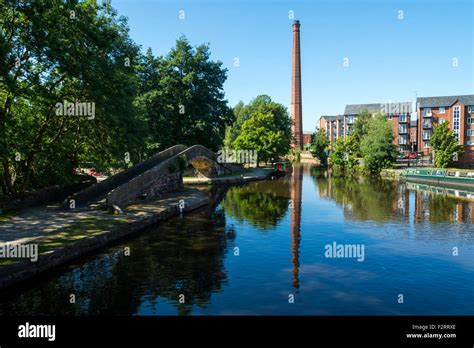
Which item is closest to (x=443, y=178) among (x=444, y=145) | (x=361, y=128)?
(x=444, y=145)

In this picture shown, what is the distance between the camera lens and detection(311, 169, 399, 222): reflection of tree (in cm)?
3231

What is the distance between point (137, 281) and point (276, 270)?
6381mm

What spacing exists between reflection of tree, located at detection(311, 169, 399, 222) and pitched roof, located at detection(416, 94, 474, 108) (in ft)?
175

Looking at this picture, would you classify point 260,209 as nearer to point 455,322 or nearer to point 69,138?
point 69,138

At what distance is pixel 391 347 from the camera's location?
35.9 ft

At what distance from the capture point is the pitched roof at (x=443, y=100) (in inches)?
3605

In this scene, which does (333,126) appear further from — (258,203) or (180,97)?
(258,203)

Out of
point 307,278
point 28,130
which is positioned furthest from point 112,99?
point 307,278

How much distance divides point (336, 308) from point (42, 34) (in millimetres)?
22512

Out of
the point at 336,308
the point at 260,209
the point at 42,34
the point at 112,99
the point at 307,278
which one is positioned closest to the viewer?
the point at 336,308

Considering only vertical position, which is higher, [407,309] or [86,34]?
[86,34]

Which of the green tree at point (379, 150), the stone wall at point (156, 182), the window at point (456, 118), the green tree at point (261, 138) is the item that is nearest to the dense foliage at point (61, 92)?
the stone wall at point (156, 182)

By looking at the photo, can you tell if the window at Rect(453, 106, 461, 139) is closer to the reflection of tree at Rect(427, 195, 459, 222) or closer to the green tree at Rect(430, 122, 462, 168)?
the green tree at Rect(430, 122, 462, 168)

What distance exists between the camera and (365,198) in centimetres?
4122
